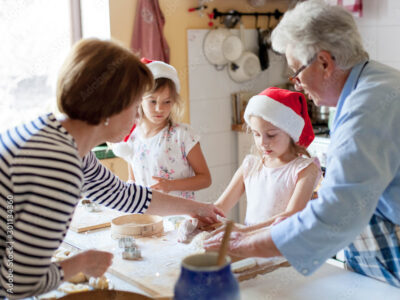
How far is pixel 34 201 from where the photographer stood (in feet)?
3.04

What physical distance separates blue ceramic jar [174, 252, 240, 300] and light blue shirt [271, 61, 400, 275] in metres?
0.27

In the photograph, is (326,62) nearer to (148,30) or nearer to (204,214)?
(204,214)

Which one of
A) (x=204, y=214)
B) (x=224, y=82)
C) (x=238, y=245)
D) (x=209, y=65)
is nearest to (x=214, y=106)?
(x=224, y=82)

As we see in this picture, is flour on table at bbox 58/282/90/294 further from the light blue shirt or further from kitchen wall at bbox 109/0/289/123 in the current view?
kitchen wall at bbox 109/0/289/123

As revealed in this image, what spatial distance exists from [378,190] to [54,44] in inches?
101

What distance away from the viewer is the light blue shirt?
1044 mm

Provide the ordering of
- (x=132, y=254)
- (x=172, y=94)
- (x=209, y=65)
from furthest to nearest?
(x=209, y=65)
(x=172, y=94)
(x=132, y=254)

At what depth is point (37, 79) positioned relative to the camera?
3.10 meters

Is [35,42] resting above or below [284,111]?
above

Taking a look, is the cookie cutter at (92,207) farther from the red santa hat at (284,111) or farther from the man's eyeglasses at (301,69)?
the man's eyeglasses at (301,69)

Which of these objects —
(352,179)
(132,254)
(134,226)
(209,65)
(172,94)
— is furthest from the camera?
(209,65)

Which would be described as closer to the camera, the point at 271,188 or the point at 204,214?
the point at 204,214

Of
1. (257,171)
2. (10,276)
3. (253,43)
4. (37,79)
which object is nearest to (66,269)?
(10,276)

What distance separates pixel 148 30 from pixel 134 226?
69.8 inches
